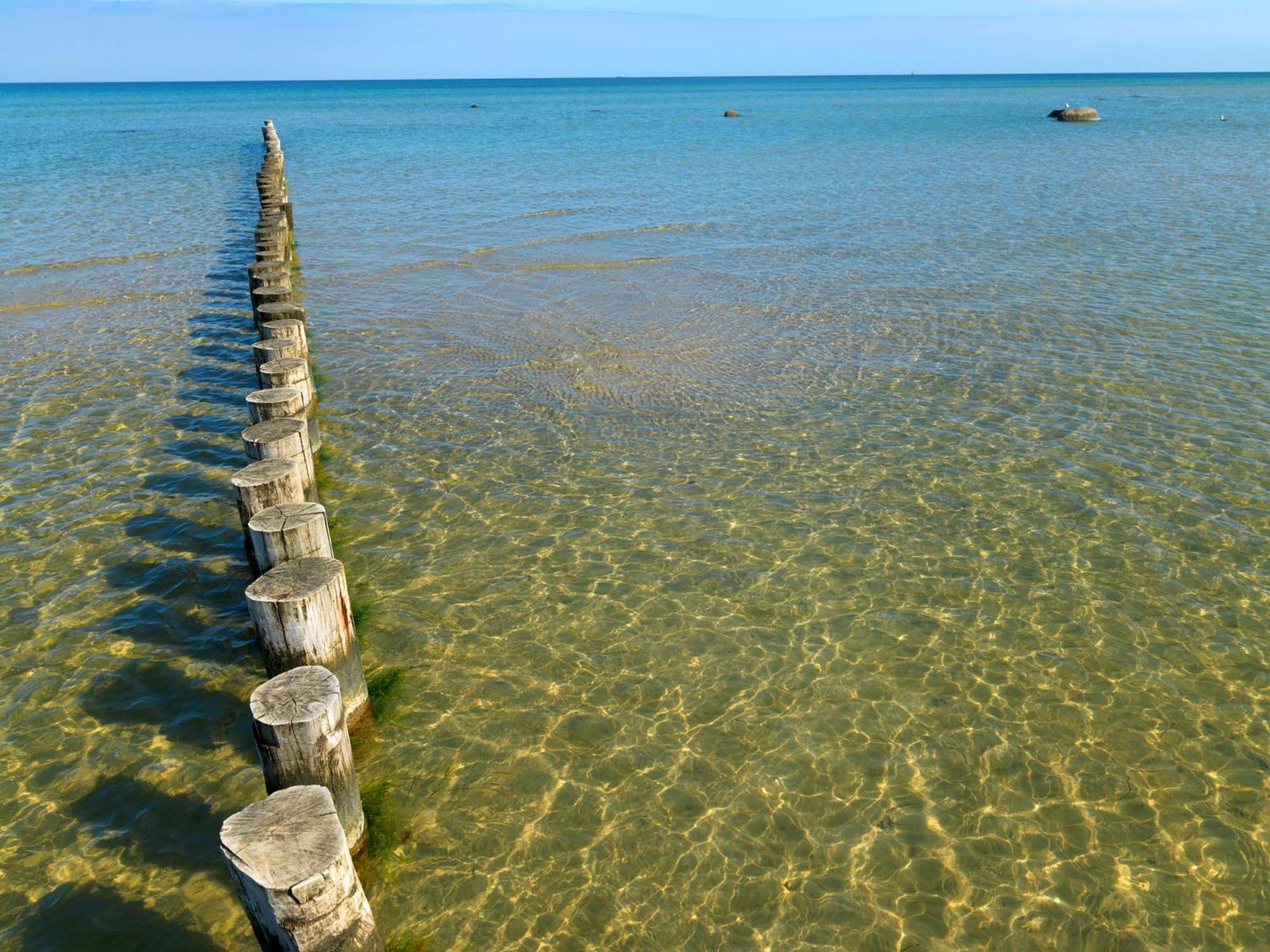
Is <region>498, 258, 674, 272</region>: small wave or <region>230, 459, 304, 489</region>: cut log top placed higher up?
<region>230, 459, 304, 489</region>: cut log top

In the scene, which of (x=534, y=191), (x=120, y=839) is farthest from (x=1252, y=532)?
(x=534, y=191)

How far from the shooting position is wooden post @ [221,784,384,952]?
400 cm

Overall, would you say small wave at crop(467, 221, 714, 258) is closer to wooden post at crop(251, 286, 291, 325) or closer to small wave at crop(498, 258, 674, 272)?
small wave at crop(498, 258, 674, 272)

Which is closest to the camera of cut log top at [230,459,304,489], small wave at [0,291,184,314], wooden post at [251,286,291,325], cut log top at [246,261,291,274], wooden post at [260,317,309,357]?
cut log top at [230,459,304,489]

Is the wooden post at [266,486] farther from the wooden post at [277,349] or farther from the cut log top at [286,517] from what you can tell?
the wooden post at [277,349]

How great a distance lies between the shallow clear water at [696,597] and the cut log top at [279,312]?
1.38 meters

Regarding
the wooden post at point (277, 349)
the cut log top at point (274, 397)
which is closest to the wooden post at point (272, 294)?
the wooden post at point (277, 349)

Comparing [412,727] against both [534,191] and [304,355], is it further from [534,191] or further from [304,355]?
[534,191]

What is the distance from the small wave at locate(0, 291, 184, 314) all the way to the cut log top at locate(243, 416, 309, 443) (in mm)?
12777

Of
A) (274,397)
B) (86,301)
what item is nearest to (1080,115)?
(86,301)

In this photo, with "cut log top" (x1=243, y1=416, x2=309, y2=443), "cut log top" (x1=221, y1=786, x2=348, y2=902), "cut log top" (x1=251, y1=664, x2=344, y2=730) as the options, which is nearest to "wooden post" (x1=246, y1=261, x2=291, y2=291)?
"cut log top" (x1=243, y1=416, x2=309, y2=443)

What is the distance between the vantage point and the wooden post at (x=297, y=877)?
4.00 m

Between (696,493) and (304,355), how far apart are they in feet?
18.4

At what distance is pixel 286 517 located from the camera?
683 centimetres
